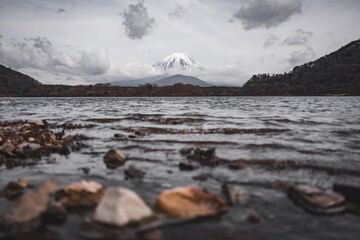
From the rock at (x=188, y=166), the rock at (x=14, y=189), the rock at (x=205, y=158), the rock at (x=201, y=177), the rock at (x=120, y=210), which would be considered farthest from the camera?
the rock at (x=205, y=158)

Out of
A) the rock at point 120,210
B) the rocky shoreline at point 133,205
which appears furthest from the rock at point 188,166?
the rock at point 120,210

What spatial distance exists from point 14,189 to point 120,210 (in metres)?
3.25

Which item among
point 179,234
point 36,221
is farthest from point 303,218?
point 36,221

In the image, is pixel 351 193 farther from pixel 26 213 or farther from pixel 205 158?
pixel 26 213

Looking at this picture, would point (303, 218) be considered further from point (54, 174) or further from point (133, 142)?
point (133, 142)

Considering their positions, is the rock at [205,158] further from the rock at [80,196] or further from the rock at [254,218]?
the rock at [80,196]

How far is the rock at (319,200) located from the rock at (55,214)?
4251 mm

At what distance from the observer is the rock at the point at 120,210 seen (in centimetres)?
340

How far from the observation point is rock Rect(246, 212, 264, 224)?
12.2ft

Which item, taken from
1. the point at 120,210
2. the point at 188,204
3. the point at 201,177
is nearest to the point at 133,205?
the point at 120,210

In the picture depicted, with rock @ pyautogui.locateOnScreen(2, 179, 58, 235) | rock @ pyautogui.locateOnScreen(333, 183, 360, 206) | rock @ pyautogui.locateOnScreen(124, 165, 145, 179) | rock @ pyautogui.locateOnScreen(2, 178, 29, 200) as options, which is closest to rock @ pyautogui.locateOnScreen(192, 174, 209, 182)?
rock @ pyautogui.locateOnScreen(124, 165, 145, 179)

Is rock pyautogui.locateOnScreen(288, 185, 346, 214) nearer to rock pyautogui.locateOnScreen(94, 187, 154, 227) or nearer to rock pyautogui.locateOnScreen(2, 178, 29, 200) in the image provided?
rock pyautogui.locateOnScreen(94, 187, 154, 227)

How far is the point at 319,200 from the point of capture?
13.7 feet

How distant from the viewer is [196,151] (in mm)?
7602
